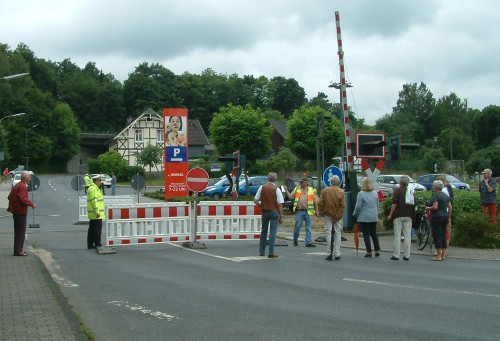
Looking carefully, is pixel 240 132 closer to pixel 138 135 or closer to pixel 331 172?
pixel 138 135

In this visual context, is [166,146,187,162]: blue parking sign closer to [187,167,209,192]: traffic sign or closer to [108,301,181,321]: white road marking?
[187,167,209,192]: traffic sign

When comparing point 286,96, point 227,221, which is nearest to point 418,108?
point 286,96

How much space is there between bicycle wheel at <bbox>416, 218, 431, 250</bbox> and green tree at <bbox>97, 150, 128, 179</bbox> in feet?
224

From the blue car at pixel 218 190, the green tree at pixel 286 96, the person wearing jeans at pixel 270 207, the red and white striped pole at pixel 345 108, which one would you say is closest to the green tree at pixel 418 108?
the green tree at pixel 286 96

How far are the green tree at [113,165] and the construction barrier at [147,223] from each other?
216 feet

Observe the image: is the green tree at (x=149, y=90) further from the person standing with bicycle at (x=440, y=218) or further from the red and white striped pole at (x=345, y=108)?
the person standing with bicycle at (x=440, y=218)

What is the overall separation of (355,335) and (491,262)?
823cm

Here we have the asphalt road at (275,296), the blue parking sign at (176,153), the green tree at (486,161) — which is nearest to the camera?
the asphalt road at (275,296)

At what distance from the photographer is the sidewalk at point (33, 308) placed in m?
6.98

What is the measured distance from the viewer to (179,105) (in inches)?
4963

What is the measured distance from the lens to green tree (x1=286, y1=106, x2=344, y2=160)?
7225cm

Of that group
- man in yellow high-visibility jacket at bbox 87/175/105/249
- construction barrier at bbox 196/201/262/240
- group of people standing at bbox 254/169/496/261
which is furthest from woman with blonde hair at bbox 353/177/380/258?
man in yellow high-visibility jacket at bbox 87/175/105/249

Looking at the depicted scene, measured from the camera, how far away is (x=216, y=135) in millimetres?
63469

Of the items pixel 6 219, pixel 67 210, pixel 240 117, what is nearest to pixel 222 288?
pixel 6 219
